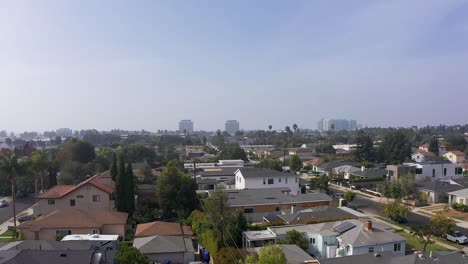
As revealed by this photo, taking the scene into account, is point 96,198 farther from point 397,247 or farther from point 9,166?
point 397,247

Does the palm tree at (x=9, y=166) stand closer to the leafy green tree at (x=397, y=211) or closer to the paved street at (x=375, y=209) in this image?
the leafy green tree at (x=397, y=211)

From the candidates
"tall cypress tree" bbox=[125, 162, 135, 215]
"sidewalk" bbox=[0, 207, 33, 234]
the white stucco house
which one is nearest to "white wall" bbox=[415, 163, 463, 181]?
the white stucco house

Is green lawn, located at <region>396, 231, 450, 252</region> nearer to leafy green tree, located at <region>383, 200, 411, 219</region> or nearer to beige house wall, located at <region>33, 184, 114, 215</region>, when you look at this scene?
leafy green tree, located at <region>383, 200, 411, 219</region>

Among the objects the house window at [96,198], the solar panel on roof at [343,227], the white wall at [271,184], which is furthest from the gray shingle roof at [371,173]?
the house window at [96,198]

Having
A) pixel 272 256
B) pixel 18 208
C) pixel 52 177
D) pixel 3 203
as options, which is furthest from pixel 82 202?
pixel 272 256

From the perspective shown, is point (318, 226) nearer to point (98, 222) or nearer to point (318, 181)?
point (98, 222)

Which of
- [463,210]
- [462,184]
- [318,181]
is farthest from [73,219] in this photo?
[462,184]
